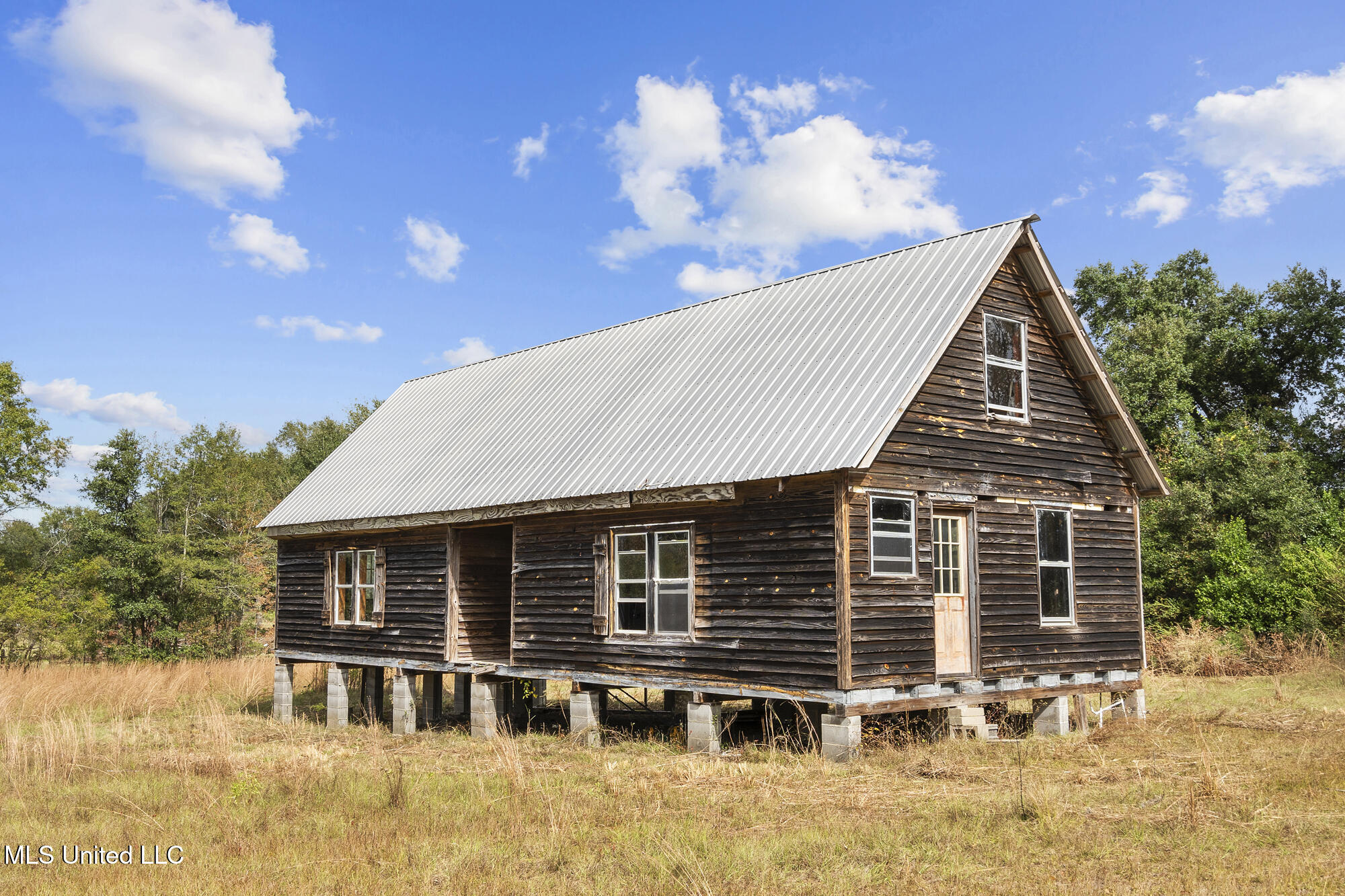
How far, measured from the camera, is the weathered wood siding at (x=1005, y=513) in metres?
15.3

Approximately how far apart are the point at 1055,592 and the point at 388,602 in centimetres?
1327

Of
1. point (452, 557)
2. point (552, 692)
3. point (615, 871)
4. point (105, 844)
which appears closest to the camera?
point (615, 871)

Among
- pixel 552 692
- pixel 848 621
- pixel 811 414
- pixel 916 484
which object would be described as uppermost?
pixel 811 414

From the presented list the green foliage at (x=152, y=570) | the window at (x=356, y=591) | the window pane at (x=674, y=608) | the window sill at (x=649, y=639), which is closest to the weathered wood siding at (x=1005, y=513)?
the window sill at (x=649, y=639)

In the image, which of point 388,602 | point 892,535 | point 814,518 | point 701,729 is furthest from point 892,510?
point 388,602

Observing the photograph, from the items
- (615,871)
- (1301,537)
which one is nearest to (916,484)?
(615,871)

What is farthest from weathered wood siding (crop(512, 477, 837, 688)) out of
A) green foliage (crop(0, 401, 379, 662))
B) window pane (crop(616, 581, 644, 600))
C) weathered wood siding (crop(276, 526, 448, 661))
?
green foliage (crop(0, 401, 379, 662))

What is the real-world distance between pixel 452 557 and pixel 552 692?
989 centimetres

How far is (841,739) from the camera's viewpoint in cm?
1452

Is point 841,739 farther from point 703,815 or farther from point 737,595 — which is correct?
point 703,815

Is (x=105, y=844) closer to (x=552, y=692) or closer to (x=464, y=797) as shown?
(x=464, y=797)

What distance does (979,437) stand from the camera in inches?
673

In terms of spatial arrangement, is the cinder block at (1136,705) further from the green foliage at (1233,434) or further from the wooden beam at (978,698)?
the green foliage at (1233,434)

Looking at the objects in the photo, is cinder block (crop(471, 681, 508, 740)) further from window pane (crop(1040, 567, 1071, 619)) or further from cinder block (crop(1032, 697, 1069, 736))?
window pane (crop(1040, 567, 1071, 619))
